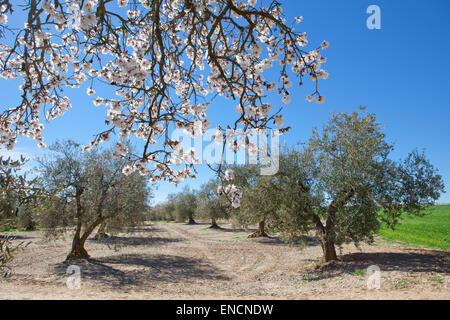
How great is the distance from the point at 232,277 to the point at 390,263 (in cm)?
653

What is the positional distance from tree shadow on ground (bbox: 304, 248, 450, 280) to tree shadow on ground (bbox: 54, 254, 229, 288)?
445cm

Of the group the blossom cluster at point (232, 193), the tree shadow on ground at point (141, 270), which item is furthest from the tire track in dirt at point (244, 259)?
the blossom cluster at point (232, 193)

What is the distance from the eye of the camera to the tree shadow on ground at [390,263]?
962 centimetres

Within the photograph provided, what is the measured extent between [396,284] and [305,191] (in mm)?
4542

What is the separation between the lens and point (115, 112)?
447 cm

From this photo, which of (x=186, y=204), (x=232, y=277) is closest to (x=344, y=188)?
(x=232, y=277)

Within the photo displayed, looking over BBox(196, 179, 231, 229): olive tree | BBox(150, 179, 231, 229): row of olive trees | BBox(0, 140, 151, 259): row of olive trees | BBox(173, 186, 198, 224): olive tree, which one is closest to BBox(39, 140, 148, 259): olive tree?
BBox(0, 140, 151, 259): row of olive trees

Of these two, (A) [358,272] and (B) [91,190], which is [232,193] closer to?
(A) [358,272]

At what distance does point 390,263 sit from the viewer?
1047 centimetres

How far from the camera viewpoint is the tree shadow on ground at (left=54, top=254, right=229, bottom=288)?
33.9 ft

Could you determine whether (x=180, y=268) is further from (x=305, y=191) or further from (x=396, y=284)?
(x=396, y=284)

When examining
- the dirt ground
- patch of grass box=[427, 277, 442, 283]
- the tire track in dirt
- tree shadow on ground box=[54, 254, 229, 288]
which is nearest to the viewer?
the dirt ground

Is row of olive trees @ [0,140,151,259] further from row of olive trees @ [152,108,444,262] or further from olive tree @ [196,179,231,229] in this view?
olive tree @ [196,179,231,229]
